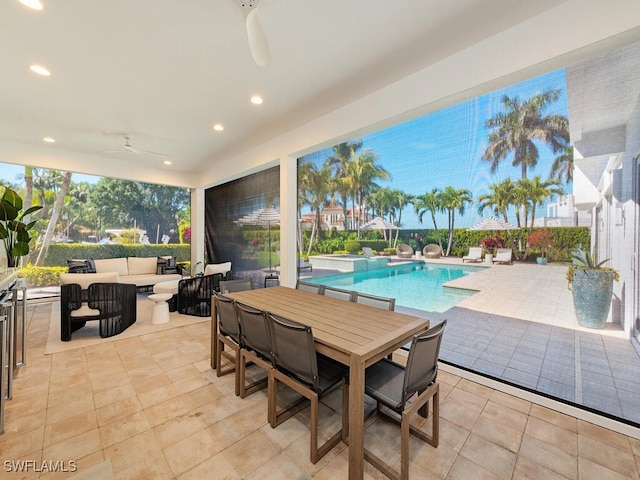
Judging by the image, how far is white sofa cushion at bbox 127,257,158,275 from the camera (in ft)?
19.9

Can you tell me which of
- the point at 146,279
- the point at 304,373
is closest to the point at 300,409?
the point at 304,373

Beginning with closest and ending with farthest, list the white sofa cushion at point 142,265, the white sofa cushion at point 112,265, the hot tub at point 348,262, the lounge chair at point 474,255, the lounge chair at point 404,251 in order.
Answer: the lounge chair at point 474,255, the lounge chair at point 404,251, the hot tub at point 348,262, the white sofa cushion at point 112,265, the white sofa cushion at point 142,265

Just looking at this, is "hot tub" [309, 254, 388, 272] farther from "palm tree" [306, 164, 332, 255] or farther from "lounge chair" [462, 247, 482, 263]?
"lounge chair" [462, 247, 482, 263]

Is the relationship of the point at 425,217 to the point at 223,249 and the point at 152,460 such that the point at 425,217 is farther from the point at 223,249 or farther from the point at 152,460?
the point at 223,249

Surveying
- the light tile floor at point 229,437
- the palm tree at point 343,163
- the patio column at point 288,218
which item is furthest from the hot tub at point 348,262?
the light tile floor at point 229,437

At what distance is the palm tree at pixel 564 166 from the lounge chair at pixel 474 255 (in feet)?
2.76

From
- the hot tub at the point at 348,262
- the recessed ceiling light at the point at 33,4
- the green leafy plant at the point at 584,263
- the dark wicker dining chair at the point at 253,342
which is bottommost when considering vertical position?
the dark wicker dining chair at the point at 253,342

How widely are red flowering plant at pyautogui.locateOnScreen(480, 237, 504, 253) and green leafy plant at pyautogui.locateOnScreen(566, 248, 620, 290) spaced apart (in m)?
0.50

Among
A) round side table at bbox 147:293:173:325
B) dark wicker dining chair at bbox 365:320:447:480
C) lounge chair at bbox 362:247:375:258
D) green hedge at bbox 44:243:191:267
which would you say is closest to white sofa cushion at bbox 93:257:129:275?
green hedge at bbox 44:243:191:267

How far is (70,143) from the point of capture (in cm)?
481

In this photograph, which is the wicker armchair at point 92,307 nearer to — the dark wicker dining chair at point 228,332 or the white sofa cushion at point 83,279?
the white sofa cushion at point 83,279

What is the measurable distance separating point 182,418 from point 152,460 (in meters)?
0.37

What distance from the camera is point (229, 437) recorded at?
1.80m

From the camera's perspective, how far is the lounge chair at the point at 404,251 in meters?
3.14
